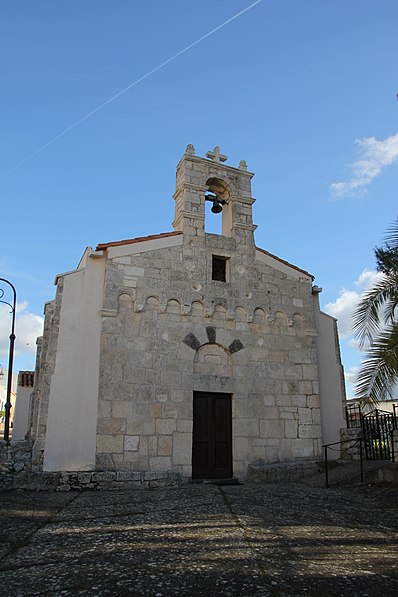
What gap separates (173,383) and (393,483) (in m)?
4.92

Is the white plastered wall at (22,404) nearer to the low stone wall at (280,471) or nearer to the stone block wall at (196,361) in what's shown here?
the stone block wall at (196,361)

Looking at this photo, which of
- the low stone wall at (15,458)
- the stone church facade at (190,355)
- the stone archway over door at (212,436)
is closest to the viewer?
the low stone wall at (15,458)

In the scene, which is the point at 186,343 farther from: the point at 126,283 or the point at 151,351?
the point at 126,283

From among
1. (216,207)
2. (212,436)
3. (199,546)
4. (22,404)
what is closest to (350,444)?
(212,436)

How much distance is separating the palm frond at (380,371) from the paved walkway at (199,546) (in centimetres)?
175

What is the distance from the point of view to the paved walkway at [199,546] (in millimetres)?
3527

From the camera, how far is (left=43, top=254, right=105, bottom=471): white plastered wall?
9.54 meters

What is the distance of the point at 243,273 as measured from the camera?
12312 millimetres

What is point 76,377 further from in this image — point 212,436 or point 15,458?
point 212,436

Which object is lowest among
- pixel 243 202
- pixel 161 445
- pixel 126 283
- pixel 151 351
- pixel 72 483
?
pixel 72 483

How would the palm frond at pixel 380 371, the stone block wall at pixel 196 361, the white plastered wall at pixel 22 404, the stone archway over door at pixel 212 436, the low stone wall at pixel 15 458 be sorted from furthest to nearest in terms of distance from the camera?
the white plastered wall at pixel 22 404
the stone archway over door at pixel 212 436
the stone block wall at pixel 196 361
the low stone wall at pixel 15 458
the palm frond at pixel 380 371

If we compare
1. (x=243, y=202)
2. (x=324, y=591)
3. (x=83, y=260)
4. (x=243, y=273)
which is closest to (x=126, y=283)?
(x=83, y=260)

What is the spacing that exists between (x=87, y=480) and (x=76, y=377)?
208cm

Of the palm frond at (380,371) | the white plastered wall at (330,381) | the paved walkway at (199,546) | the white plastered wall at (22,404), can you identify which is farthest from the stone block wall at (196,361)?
the white plastered wall at (22,404)
